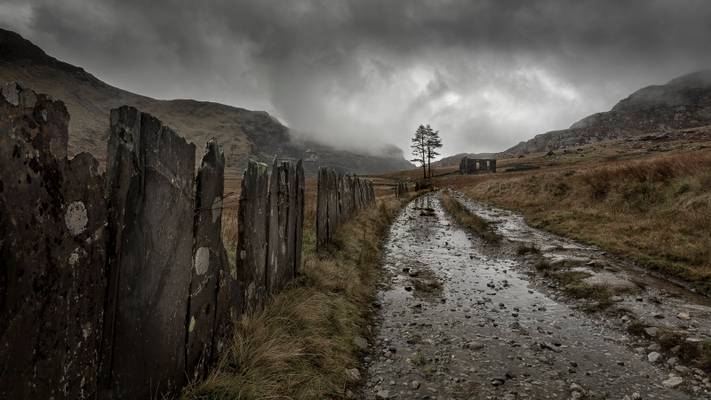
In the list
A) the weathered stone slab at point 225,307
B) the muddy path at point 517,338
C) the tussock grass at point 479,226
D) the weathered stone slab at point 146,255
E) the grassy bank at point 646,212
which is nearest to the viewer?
the weathered stone slab at point 146,255

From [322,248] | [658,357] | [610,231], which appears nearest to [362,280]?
[322,248]

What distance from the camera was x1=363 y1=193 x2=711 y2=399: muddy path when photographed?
3.88 metres

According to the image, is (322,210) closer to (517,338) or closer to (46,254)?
(517,338)

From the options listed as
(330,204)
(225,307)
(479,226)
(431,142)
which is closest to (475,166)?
(431,142)

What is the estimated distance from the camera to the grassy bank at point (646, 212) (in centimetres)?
829

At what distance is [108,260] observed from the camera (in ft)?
6.77

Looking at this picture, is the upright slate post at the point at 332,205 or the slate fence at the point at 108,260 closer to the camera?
the slate fence at the point at 108,260

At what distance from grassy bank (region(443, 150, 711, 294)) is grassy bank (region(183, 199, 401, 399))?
255 inches

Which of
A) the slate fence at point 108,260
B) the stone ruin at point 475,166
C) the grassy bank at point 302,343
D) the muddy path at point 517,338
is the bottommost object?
the muddy path at point 517,338

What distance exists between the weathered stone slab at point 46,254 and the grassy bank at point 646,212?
8.96 m

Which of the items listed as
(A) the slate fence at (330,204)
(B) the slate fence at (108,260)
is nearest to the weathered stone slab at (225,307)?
(B) the slate fence at (108,260)

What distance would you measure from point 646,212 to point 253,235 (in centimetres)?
1432

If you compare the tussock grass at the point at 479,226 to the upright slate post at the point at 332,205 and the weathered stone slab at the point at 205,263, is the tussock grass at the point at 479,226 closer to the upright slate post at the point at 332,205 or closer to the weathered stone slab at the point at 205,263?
the upright slate post at the point at 332,205

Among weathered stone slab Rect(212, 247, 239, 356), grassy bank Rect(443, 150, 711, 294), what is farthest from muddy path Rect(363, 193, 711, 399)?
weathered stone slab Rect(212, 247, 239, 356)
